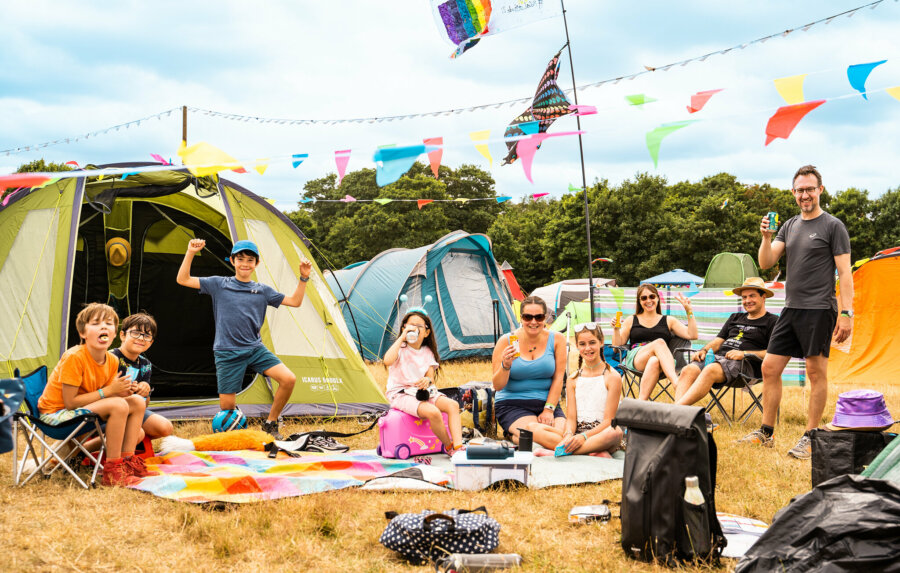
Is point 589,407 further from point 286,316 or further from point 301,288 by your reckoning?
point 286,316

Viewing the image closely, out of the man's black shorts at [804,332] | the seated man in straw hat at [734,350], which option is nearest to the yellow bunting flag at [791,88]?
the man's black shorts at [804,332]

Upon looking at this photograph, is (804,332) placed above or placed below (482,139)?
below

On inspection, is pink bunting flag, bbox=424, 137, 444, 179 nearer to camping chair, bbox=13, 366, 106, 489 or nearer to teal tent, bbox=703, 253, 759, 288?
Answer: camping chair, bbox=13, 366, 106, 489

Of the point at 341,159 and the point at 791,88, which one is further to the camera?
the point at 341,159

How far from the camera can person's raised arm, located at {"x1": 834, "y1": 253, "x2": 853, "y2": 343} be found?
391 centimetres

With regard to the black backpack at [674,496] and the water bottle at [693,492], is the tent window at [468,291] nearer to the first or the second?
the black backpack at [674,496]

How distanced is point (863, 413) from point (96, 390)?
3.58 metres

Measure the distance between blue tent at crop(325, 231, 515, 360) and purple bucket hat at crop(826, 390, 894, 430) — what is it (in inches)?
255

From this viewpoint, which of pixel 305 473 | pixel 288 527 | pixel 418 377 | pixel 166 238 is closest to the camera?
pixel 288 527

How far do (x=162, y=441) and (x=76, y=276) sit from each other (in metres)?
Result: 2.69

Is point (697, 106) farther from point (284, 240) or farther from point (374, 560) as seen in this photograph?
point (374, 560)

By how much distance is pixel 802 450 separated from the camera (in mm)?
4102

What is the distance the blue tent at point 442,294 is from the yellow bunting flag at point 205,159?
4768 millimetres

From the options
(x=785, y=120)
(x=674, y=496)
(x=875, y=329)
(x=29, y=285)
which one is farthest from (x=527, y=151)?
(x=875, y=329)
